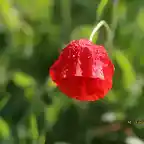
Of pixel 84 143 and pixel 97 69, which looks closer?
pixel 97 69

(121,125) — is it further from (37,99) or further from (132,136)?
(37,99)

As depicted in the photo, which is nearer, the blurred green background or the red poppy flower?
the red poppy flower

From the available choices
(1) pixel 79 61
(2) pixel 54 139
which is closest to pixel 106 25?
(1) pixel 79 61

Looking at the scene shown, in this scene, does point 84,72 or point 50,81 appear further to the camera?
point 50,81

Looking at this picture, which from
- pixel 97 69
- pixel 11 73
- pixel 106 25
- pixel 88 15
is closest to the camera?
pixel 97 69
